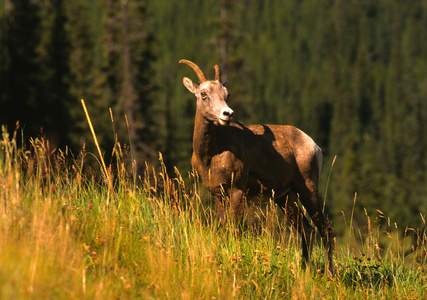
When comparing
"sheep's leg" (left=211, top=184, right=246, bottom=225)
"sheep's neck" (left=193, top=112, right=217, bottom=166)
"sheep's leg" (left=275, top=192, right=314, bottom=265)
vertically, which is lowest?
"sheep's leg" (left=275, top=192, right=314, bottom=265)

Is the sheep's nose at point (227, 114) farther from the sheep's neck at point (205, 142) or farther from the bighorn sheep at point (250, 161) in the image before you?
the sheep's neck at point (205, 142)

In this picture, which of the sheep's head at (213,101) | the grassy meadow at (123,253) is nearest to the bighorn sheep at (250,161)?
the sheep's head at (213,101)

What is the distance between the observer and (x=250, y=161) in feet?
25.1

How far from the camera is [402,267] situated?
25.2ft

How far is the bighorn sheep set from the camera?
7285 mm

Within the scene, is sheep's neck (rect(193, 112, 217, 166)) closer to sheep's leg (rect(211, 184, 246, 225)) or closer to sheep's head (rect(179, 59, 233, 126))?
sheep's head (rect(179, 59, 233, 126))

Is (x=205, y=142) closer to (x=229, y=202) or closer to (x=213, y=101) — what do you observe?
(x=213, y=101)

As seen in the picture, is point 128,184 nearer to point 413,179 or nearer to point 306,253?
point 306,253

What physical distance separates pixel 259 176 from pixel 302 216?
0.88 metres

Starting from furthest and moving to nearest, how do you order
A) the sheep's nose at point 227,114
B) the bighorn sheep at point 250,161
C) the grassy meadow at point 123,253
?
the bighorn sheep at point 250,161, the sheep's nose at point 227,114, the grassy meadow at point 123,253

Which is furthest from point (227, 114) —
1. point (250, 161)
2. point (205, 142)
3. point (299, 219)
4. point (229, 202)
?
point (299, 219)

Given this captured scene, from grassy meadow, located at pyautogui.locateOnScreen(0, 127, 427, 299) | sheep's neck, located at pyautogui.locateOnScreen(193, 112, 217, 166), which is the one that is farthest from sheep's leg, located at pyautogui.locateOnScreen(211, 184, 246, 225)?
sheep's neck, located at pyautogui.locateOnScreen(193, 112, 217, 166)

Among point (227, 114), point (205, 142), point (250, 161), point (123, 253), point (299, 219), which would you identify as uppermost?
point (227, 114)

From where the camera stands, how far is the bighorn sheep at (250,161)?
729 cm
